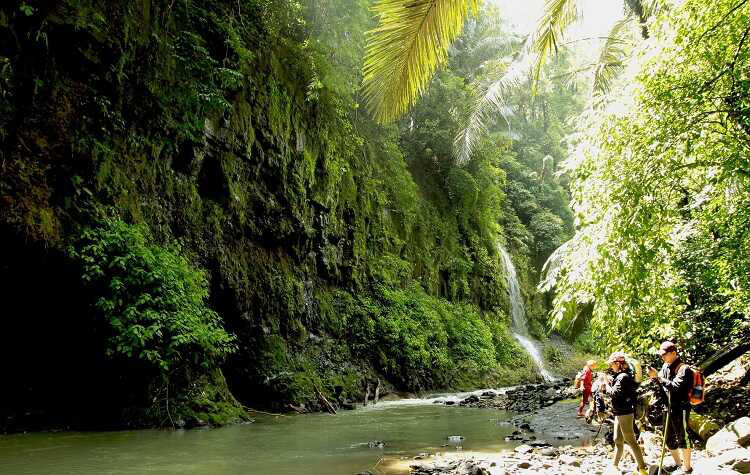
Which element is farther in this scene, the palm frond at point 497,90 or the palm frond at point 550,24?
the palm frond at point 497,90

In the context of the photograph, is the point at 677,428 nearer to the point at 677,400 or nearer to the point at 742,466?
the point at 677,400

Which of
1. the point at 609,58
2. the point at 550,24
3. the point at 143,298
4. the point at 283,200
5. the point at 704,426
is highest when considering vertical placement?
the point at 609,58

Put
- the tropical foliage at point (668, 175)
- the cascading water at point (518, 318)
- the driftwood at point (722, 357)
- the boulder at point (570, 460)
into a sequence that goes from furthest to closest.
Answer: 1. the cascading water at point (518, 318)
2. the driftwood at point (722, 357)
3. the boulder at point (570, 460)
4. the tropical foliage at point (668, 175)

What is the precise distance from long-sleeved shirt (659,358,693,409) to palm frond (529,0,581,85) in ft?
10.8

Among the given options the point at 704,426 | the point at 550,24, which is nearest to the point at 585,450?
the point at 704,426

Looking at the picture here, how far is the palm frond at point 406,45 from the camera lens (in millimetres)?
3846

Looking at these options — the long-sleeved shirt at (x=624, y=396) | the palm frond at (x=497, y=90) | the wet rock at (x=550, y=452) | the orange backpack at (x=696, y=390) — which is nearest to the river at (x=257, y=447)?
the wet rock at (x=550, y=452)

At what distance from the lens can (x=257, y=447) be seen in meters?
7.97

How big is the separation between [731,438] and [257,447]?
6.30 metres

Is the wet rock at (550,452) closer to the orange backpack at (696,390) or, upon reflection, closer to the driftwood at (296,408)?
the orange backpack at (696,390)

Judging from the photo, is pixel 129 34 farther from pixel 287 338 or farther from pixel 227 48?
pixel 287 338

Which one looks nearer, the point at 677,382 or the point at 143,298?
the point at 677,382

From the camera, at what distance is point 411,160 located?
25.8 m

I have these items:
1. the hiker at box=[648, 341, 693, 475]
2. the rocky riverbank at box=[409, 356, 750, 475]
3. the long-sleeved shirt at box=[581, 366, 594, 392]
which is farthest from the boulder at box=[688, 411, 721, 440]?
the long-sleeved shirt at box=[581, 366, 594, 392]
